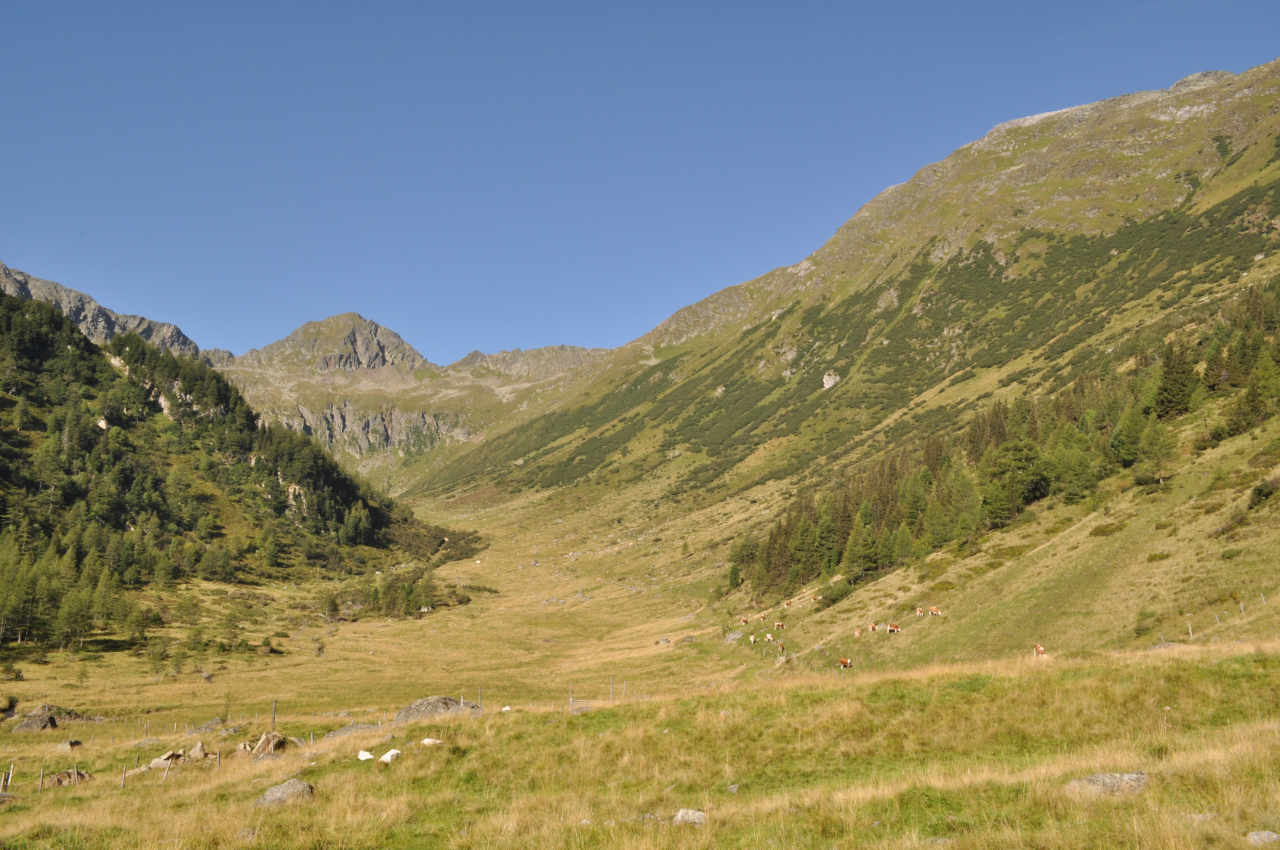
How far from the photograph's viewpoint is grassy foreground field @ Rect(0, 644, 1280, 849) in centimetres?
1056

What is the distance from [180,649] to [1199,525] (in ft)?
370

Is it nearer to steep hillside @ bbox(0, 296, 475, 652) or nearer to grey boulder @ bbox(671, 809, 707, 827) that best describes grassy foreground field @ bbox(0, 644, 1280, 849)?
grey boulder @ bbox(671, 809, 707, 827)

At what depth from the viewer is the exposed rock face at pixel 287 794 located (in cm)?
1814

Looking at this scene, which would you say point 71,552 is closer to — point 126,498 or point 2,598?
point 2,598

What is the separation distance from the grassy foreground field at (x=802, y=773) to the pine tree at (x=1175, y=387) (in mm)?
77836

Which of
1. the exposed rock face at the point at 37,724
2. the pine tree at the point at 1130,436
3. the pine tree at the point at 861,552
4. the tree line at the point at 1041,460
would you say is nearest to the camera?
the exposed rock face at the point at 37,724

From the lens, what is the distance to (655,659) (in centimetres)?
7350

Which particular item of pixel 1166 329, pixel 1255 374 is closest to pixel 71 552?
pixel 1255 374

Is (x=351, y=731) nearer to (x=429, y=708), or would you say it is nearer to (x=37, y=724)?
(x=429, y=708)

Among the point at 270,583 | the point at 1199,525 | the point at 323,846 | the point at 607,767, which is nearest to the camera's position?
the point at 323,846

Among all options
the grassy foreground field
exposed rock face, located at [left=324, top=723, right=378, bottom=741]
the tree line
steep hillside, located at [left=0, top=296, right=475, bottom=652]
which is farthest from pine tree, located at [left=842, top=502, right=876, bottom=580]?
steep hillside, located at [left=0, top=296, right=475, bottom=652]

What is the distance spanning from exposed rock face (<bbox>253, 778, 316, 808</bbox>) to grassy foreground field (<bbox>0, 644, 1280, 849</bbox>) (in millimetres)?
584

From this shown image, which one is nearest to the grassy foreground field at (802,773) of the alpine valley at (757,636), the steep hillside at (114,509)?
the alpine valley at (757,636)

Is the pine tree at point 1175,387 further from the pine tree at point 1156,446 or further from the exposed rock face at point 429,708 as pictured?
the exposed rock face at point 429,708
